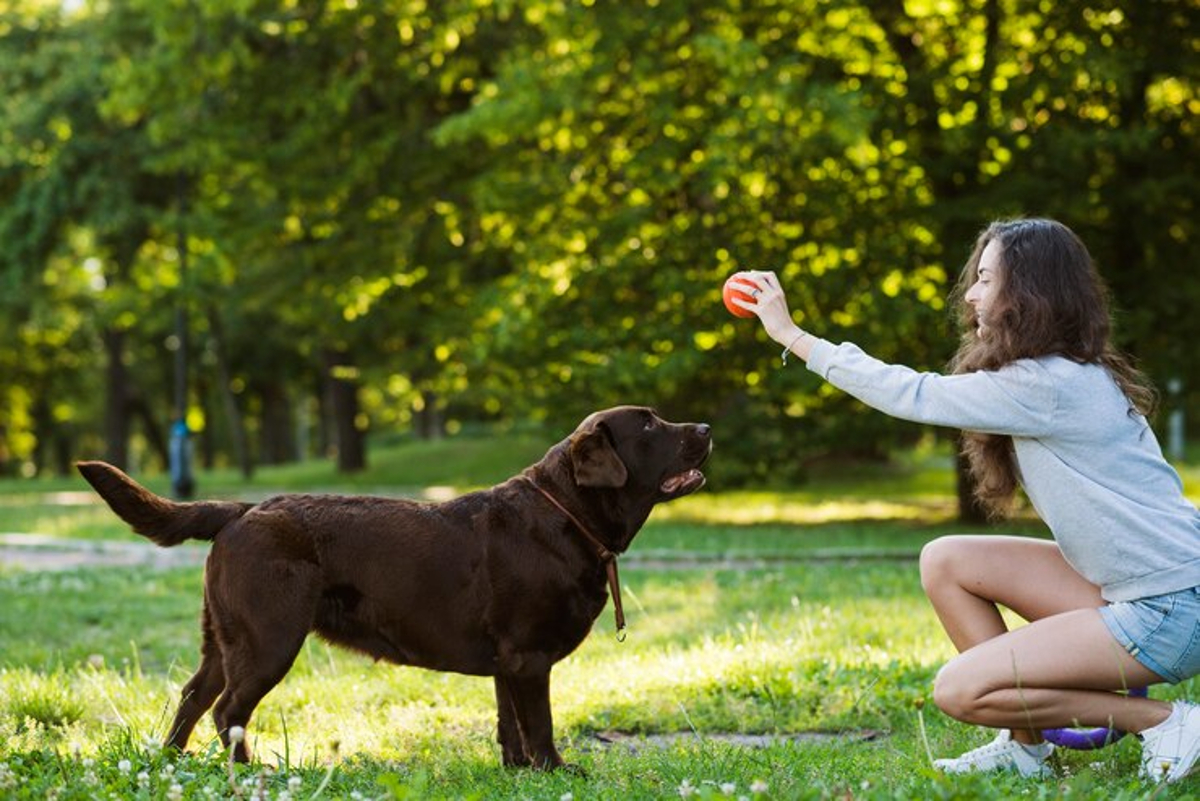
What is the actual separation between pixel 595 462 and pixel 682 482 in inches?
14.9

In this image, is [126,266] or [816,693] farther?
[126,266]

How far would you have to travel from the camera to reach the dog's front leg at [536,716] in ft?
16.0

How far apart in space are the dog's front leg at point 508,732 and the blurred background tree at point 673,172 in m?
10.4

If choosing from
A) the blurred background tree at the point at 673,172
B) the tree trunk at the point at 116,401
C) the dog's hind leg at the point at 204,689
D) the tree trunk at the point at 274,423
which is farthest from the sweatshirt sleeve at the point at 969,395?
the tree trunk at the point at 274,423

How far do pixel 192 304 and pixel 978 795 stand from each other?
69.5ft

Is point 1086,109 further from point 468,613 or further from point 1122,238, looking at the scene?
point 468,613

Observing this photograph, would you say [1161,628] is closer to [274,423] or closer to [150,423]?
[274,423]

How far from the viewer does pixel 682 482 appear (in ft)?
16.9

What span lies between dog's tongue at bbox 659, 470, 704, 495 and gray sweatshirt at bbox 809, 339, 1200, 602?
2.86ft

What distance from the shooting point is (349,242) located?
2064 cm

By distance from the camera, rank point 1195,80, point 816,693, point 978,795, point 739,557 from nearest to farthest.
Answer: point 978,795 < point 816,693 < point 739,557 < point 1195,80

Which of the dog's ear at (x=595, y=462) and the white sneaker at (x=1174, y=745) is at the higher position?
the dog's ear at (x=595, y=462)

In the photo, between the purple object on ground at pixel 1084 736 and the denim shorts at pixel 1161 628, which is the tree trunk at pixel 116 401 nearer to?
the purple object on ground at pixel 1084 736

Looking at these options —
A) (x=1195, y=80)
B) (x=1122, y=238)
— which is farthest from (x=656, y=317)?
(x=1195, y=80)
